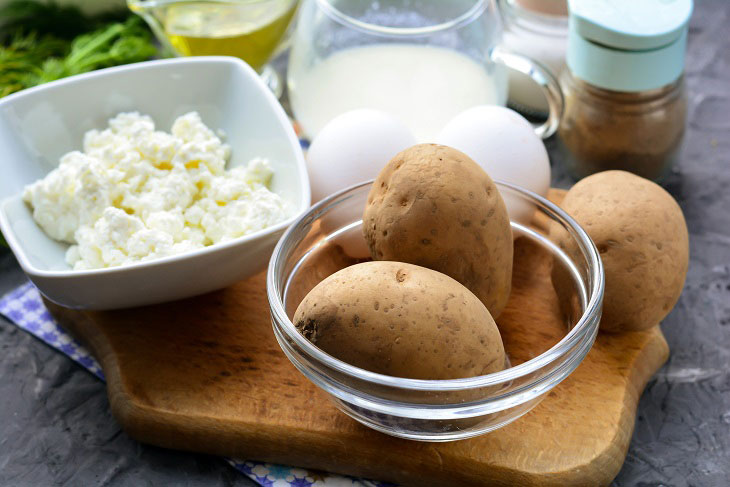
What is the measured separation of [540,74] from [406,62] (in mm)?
202

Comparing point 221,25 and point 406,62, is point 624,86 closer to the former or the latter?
point 406,62

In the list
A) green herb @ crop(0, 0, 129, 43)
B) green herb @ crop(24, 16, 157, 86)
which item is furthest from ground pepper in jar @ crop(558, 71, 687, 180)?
green herb @ crop(0, 0, 129, 43)

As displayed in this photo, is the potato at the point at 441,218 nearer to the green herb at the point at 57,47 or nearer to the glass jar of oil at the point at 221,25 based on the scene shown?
the glass jar of oil at the point at 221,25

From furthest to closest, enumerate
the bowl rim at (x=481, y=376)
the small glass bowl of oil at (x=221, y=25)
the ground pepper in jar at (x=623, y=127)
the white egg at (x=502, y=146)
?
1. the small glass bowl of oil at (x=221, y=25)
2. the ground pepper in jar at (x=623, y=127)
3. the white egg at (x=502, y=146)
4. the bowl rim at (x=481, y=376)

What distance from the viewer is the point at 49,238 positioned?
A: 1070 millimetres

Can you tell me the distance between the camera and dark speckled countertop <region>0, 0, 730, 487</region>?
0.93m

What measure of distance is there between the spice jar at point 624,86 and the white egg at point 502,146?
Result: 178mm

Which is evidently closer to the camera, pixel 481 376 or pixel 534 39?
pixel 481 376

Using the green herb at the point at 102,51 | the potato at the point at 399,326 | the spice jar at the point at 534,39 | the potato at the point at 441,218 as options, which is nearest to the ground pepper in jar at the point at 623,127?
the spice jar at the point at 534,39

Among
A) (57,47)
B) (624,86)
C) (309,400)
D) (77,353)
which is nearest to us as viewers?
(309,400)

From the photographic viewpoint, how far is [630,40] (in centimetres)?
116

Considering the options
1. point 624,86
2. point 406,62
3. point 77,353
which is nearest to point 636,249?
point 624,86

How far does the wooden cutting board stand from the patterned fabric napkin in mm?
→ 12

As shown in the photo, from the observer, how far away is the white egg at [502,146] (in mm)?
1105
